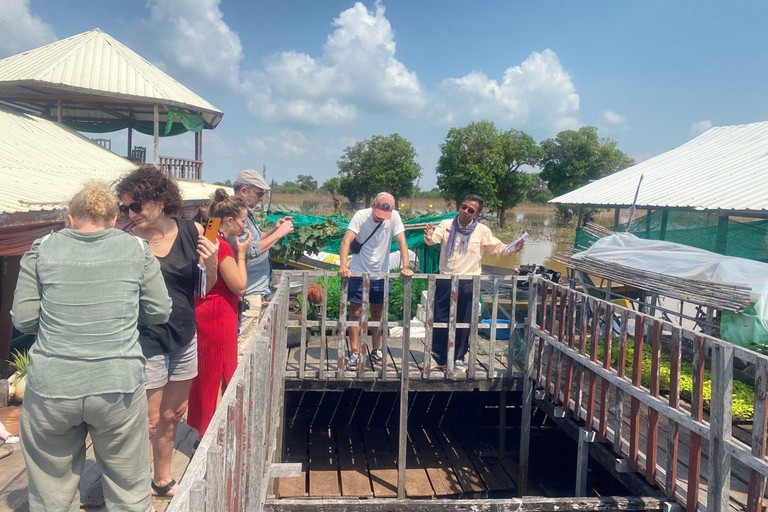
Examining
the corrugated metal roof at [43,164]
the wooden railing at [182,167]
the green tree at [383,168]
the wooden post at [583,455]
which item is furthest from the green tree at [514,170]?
the wooden post at [583,455]

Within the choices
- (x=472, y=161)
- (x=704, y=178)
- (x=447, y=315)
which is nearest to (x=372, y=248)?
(x=447, y=315)

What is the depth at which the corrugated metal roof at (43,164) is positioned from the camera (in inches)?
214

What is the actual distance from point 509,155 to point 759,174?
31648 mm

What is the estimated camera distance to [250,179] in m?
4.25

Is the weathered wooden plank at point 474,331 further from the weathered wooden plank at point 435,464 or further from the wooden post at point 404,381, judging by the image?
the weathered wooden plank at point 435,464

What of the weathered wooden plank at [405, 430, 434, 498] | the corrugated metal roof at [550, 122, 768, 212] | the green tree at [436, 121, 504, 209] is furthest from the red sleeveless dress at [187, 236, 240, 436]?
the green tree at [436, 121, 504, 209]

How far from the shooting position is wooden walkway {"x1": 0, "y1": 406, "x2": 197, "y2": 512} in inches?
121

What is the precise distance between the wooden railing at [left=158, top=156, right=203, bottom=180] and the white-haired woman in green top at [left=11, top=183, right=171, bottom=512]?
44.0 ft

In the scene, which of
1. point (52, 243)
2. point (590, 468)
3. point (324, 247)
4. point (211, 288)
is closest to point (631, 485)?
point (590, 468)

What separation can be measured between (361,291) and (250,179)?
1694mm

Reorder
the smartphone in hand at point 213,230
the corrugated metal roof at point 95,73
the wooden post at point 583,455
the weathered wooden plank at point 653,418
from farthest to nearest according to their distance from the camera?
the corrugated metal roof at point 95,73 → the wooden post at point 583,455 → the weathered wooden plank at point 653,418 → the smartphone in hand at point 213,230

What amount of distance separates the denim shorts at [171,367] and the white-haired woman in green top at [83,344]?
341 mm

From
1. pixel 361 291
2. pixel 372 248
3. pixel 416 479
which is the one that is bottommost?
pixel 416 479

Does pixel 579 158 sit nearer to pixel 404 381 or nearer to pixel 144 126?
pixel 144 126
